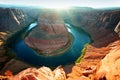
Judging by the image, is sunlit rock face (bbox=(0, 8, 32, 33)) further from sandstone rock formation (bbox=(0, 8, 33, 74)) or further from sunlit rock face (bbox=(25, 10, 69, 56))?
sunlit rock face (bbox=(25, 10, 69, 56))

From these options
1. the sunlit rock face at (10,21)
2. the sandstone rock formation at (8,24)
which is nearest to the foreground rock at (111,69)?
the sandstone rock formation at (8,24)

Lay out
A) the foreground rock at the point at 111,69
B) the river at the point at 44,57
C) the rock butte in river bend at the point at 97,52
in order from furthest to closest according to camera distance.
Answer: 1. the river at the point at 44,57
2. the rock butte in river bend at the point at 97,52
3. the foreground rock at the point at 111,69

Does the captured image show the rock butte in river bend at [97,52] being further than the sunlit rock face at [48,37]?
No

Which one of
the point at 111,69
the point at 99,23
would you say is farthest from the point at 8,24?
the point at 111,69

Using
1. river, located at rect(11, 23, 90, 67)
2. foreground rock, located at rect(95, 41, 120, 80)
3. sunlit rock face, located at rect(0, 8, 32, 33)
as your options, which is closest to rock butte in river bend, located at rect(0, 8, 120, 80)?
foreground rock, located at rect(95, 41, 120, 80)

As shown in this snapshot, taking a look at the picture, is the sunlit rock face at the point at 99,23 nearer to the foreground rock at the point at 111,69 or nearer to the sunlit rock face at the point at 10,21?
the sunlit rock face at the point at 10,21

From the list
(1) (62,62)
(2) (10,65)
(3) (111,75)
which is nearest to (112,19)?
(1) (62,62)

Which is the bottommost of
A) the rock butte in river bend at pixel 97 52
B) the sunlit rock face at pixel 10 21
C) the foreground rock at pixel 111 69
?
the foreground rock at pixel 111 69

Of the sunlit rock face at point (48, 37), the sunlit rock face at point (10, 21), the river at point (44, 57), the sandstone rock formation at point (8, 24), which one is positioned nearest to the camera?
the river at point (44, 57)

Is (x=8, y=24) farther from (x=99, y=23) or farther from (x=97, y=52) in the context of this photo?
(x=97, y=52)
